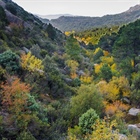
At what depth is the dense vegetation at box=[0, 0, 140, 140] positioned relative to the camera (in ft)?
60.2

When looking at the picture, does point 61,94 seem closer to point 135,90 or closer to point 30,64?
point 30,64

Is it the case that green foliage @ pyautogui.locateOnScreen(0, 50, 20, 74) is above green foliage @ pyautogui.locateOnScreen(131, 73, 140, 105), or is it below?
above

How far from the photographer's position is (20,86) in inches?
816

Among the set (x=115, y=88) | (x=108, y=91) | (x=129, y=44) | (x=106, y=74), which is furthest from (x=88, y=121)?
(x=129, y=44)

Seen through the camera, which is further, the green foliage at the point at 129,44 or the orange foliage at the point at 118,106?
the green foliage at the point at 129,44

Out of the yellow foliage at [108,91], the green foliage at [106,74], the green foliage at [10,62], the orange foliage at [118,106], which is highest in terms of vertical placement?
the green foliage at [10,62]

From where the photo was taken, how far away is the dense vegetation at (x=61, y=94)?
1836 cm

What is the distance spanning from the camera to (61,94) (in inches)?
1282

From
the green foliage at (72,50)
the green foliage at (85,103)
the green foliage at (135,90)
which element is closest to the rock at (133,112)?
the green foliage at (135,90)

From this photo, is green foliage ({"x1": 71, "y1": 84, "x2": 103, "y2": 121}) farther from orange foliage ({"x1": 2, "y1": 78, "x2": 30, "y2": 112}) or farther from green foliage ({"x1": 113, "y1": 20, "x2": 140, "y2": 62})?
green foliage ({"x1": 113, "y1": 20, "x2": 140, "y2": 62})

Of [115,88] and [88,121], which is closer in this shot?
[88,121]

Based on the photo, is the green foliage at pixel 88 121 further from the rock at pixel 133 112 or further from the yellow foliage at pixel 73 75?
the yellow foliage at pixel 73 75

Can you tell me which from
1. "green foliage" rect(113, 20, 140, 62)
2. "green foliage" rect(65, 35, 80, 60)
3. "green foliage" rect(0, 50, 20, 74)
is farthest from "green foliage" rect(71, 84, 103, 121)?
"green foliage" rect(65, 35, 80, 60)

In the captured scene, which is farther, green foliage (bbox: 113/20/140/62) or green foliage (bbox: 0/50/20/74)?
green foliage (bbox: 113/20/140/62)
